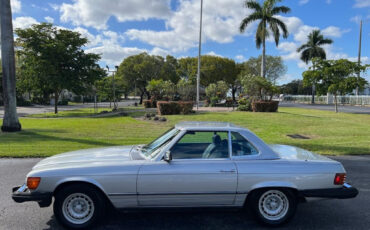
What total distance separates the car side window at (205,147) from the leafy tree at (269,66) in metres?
56.8

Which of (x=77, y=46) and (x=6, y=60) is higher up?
→ (x=77, y=46)

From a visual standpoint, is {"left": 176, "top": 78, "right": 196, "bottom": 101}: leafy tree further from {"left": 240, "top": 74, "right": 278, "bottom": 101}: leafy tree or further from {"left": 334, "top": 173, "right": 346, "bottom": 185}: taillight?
{"left": 334, "top": 173, "right": 346, "bottom": 185}: taillight

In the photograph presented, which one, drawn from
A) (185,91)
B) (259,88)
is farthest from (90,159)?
(185,91)

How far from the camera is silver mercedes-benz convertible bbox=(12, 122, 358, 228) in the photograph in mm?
3336

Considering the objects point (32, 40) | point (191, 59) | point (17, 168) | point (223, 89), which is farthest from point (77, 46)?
point (191, 59)

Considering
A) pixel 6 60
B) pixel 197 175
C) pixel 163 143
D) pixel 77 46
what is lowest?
pixel 197 175

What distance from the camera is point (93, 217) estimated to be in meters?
3.38

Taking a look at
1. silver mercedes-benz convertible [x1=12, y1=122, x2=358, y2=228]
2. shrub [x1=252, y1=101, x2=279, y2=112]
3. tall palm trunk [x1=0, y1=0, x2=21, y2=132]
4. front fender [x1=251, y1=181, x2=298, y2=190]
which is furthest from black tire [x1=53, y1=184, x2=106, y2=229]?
shrub [x1=252, y1=101, x2=279, y2=112]

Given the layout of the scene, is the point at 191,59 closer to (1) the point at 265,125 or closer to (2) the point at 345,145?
(1) the point at 265,125

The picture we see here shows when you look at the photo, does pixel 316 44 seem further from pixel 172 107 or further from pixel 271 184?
pixel 271 184

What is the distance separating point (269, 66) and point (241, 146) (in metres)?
62.2

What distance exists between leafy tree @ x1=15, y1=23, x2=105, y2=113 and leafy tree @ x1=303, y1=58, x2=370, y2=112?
2093cm

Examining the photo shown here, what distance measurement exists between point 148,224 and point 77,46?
25.1 m

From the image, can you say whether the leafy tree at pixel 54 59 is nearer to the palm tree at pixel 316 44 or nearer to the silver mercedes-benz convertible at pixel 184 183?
the silver mercedes-benz convertible at pixel 184 183
